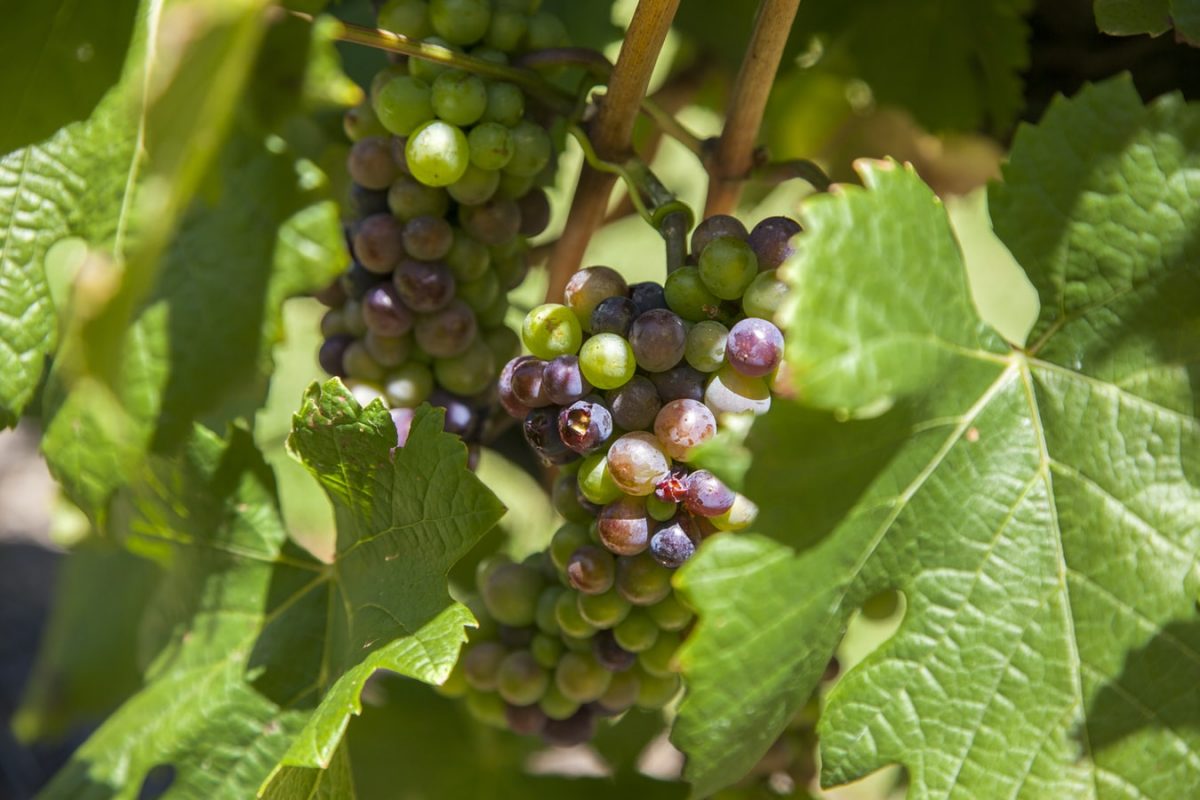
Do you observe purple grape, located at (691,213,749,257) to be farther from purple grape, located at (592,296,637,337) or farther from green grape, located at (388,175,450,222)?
green grape, located at (388,175,450,222)

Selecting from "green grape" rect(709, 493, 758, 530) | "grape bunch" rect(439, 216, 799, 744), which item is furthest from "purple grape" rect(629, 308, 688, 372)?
"green grape" rect(709, 493, 758, 530)

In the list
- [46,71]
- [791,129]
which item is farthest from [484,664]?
[791,129]

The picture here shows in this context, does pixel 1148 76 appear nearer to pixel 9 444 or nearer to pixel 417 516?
pixel 417 516

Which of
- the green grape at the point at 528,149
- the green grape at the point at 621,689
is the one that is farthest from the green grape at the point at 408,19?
the green grape at the point at 621,689

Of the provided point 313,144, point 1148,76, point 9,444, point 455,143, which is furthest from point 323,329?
point 9,444

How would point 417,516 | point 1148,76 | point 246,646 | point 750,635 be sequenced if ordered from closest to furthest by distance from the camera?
point 750,635 → point 417,516 → point 246,646 → point 1148,76

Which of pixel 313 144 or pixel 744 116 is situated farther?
pixel 313 144

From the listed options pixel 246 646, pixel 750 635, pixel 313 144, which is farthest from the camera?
pixel 313 144
